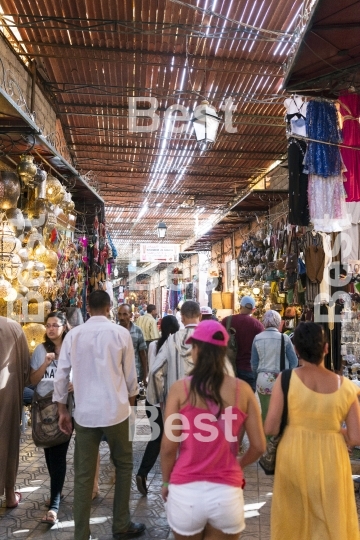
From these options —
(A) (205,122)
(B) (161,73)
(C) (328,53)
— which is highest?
(B) (161,73)

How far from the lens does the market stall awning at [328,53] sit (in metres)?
3.43

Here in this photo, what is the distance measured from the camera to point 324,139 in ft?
14.2

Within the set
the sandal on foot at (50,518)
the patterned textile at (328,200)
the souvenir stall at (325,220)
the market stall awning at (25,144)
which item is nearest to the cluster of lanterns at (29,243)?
the market stall awning at (25,144)

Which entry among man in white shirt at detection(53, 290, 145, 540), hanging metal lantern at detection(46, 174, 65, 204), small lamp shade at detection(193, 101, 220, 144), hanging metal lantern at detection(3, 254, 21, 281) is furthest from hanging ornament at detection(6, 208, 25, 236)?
small lamp shade at detection(193, 101, 220, 144)

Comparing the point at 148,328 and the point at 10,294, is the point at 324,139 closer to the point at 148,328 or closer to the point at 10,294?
the point at 10,294

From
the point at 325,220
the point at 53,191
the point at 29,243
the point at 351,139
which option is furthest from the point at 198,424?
the point at 53,191

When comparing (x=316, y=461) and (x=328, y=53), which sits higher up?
(x=328, y=53)

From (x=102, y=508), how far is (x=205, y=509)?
2.25 meters

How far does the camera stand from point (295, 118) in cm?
474

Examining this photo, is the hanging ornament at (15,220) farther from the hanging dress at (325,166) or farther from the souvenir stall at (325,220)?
the hanging dress at (325,166)

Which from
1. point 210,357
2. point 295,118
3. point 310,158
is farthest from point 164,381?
point 295,118

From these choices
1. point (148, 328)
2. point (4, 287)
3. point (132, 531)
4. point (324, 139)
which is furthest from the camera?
point (148, 328)

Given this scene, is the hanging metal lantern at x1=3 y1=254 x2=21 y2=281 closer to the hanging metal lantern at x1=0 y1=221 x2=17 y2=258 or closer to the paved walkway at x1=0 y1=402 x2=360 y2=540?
the hanging metal lantern at x1=0 y1=221 x2=17 y2=258

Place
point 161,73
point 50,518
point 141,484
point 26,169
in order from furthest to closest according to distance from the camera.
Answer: point 161,73 → point 26,169 → point 141,484 → point 50,518
